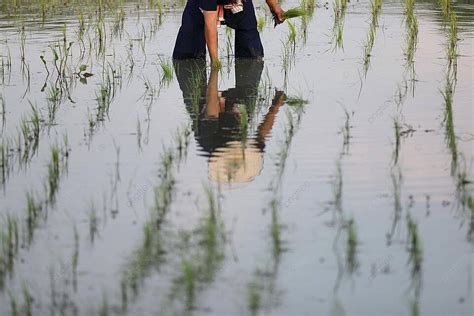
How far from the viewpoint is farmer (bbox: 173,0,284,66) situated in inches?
329

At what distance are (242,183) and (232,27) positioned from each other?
387 cm

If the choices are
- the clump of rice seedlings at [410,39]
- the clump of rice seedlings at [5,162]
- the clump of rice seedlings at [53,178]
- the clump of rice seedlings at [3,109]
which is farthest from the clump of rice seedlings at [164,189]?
the clump of rice seedlings at [410,39]

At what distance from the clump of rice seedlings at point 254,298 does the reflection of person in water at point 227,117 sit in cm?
137

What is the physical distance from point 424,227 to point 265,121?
2205 mm

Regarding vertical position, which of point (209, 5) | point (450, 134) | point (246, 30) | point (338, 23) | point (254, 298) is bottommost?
point (254, 298)

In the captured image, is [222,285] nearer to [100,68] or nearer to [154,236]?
[154,236]

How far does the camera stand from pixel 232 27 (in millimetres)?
8609

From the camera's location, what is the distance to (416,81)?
7.47 m

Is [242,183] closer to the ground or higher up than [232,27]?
closer to the ground

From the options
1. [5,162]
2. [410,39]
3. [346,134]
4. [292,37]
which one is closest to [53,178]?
[5,162]

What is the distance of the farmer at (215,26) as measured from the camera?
836 cm

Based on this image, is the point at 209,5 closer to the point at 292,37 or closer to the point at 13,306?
the point at 292,37

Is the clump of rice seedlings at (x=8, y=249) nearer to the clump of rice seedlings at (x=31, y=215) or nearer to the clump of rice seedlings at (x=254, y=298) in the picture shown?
the clump of rice seedlings at (x=31, y=215)

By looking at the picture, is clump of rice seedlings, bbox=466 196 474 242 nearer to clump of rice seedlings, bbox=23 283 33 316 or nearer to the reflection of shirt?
clump of rice seedlings, bbox=23 283 33 316
